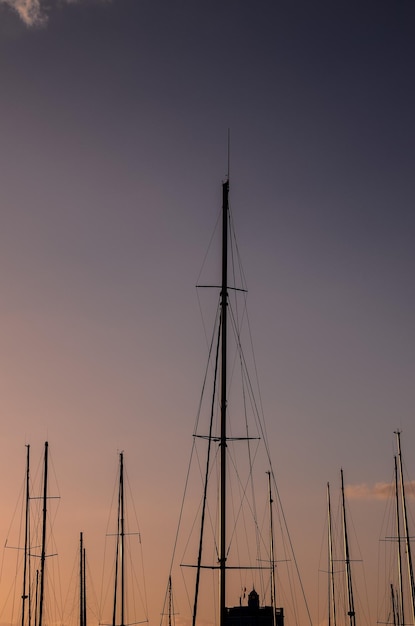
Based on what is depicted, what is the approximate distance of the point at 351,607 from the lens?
79.8 metres

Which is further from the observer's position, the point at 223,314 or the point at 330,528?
the point at 330,528

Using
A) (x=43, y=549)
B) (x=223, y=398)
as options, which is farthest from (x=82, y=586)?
(x=223, y=398)

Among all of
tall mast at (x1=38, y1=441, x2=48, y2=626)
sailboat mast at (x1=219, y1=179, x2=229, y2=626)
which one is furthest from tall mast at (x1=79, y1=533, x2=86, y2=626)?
sailboat mast at (x1=219, y1=179, x2=229, y2=626)

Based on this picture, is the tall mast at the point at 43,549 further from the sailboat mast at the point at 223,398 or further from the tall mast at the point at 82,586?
the sailboat mast at the point at 223,398

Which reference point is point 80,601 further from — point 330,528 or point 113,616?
point 330,528

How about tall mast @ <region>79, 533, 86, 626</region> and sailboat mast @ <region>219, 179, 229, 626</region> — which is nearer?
sailboat mast @ <region>219, 179, 229, 626</region>

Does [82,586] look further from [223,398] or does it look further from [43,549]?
[223,398]

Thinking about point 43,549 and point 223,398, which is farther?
point 43,549

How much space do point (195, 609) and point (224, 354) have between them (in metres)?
10.6

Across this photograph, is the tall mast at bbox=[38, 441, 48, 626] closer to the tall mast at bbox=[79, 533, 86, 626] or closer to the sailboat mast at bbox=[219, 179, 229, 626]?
the tall mast at bbox=[79, 533, 86, 626]

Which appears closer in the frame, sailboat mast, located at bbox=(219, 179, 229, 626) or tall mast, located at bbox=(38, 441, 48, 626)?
sailboat mast, located at bbox=(219, 179, 229, 626)

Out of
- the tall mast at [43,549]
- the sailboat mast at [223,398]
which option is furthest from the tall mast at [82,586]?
the sailboat mast at [223,398]

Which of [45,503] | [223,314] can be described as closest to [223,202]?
[223,314]

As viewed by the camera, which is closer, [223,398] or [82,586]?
[223,398]
